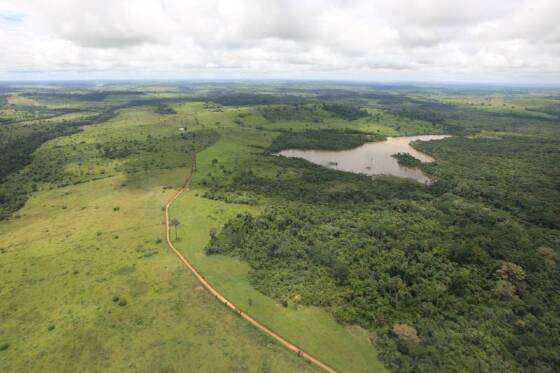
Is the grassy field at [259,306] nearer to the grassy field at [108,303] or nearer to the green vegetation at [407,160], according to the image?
the grassy field at [108,303]

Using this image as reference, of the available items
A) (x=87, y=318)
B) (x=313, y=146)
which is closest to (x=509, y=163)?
(x=313, y=146)

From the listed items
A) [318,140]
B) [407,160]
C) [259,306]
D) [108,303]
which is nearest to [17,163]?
[108,303]

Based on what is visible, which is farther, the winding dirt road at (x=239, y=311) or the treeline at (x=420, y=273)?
the treeline at (x=420, y=273)

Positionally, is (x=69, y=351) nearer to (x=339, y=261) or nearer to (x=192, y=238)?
(x=192, y=238)

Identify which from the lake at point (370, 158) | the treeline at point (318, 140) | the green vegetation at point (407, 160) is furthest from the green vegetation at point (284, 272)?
the treeline at point (318, 140)

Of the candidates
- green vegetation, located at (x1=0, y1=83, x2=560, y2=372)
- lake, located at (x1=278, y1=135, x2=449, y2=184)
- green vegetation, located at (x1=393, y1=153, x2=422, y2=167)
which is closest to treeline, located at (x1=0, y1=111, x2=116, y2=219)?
green vegetation, located at (x1=0, y1=83, x2=560, y2=372)

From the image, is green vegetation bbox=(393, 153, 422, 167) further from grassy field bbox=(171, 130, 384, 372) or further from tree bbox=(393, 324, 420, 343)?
tree bbox=(393, 324, 420, 343)
